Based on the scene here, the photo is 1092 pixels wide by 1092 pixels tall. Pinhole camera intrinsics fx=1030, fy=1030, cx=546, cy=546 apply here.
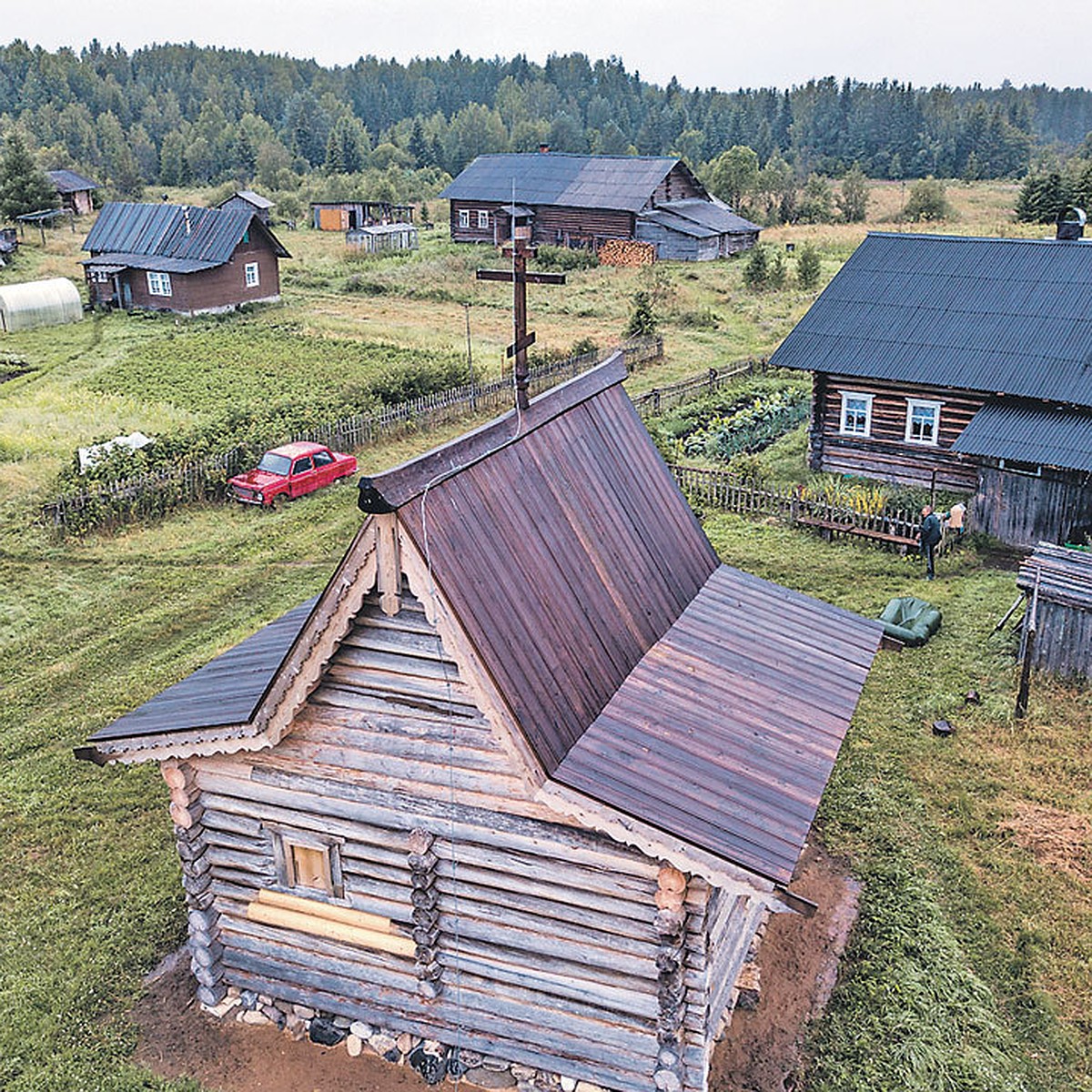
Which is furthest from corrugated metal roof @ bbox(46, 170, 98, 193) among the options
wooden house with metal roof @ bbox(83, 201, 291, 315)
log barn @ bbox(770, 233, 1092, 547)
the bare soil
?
the bare soil

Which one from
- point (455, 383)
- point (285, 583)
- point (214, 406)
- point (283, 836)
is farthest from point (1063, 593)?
point (214, 406)

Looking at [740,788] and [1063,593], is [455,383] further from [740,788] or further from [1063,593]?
[740,788]

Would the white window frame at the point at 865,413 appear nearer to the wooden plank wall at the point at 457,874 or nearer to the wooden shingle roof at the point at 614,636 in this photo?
the wooden shingle roof at the point at 614,636

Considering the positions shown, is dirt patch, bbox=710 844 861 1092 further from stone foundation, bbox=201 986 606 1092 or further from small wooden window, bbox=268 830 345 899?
small wooden window, bbox=268 830 345 899

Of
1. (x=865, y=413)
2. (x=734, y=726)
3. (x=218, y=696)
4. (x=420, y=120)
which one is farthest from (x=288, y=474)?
(x=420, y=120)

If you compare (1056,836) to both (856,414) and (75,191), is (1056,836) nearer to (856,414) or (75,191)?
(856,414)
